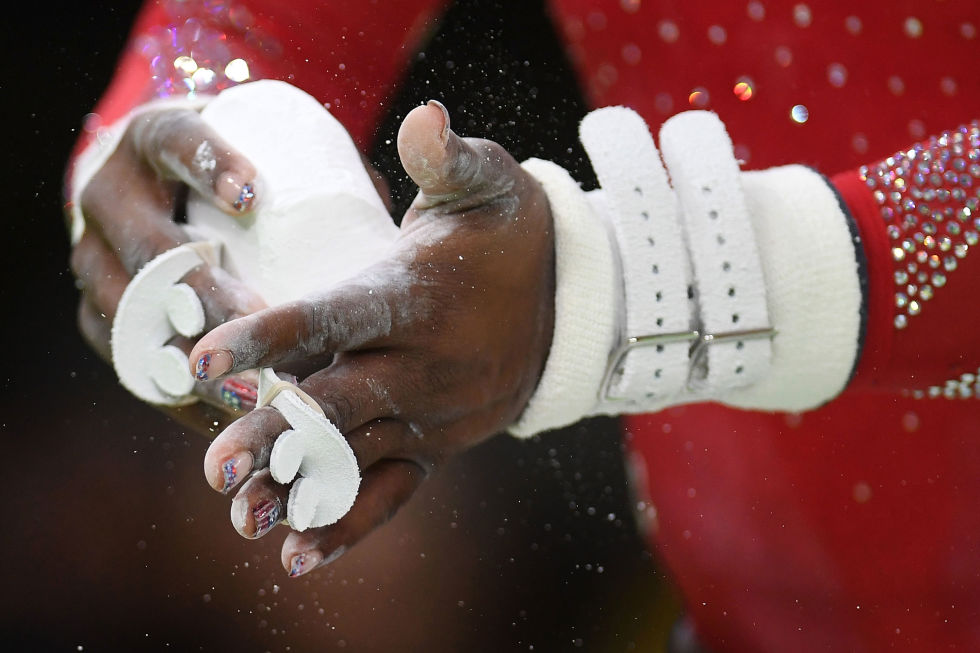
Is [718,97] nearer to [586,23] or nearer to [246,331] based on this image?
[586,23]

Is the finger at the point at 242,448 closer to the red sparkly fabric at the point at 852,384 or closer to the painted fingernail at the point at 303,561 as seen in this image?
the painted fingernail at the point at 303,561

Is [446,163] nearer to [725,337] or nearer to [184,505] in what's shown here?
[725,337]

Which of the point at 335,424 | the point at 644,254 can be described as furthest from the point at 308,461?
the point at 644,254

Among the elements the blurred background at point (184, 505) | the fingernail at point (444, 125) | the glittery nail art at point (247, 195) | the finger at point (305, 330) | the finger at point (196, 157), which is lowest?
the blurred background at point (184, 505)

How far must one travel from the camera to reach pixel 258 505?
176 millimetres

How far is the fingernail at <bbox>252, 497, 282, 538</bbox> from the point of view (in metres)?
0.18

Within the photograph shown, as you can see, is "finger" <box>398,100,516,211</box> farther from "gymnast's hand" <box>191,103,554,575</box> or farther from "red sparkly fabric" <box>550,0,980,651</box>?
"red sparkly fabric" <box>550,0,980,651</box>

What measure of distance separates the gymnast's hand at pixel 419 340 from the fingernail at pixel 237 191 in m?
0.04

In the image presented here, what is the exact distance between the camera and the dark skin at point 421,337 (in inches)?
7.1

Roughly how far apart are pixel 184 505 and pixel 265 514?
20 centimetres

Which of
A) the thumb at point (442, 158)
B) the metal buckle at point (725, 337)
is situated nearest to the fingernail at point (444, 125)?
the thumb at point (442, 158)

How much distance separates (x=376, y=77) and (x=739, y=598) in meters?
0.29

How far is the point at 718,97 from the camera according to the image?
325 millimetres

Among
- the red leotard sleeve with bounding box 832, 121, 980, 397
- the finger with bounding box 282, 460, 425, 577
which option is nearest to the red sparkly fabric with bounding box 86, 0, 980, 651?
the red leotard sleeve with bounding box 832, 121, 980, 397
